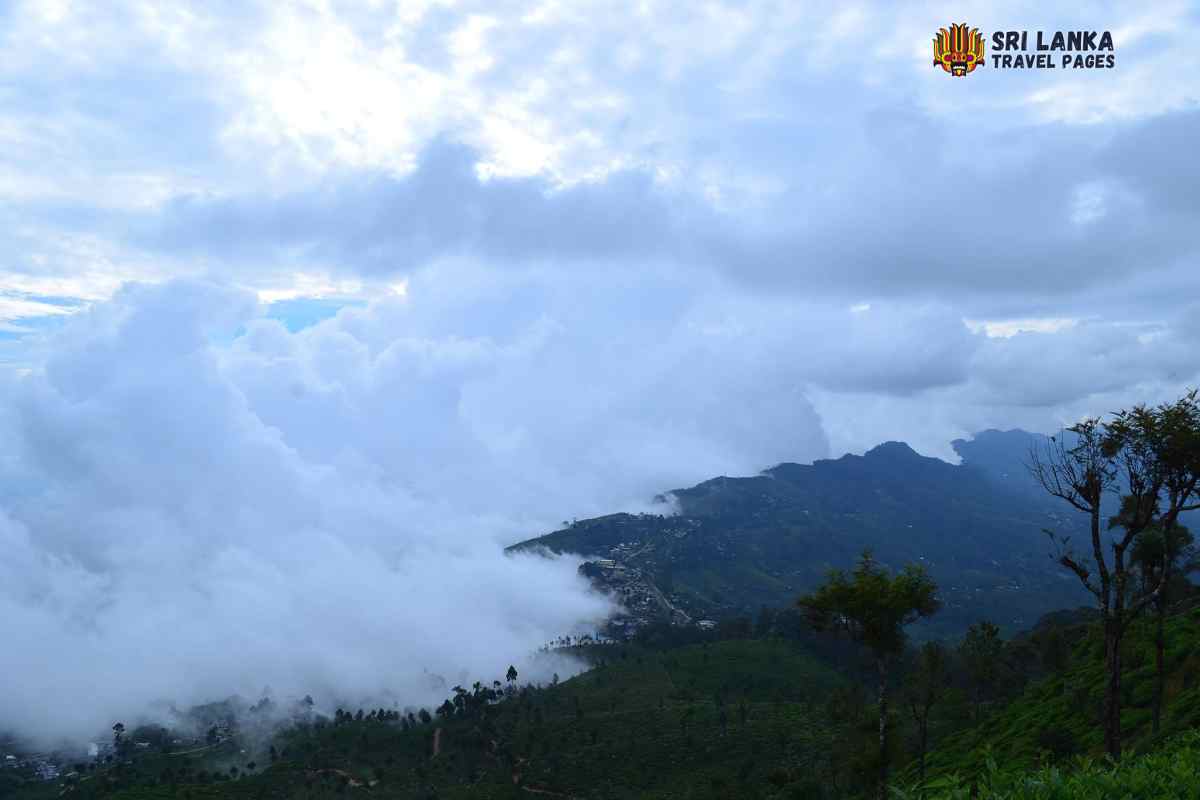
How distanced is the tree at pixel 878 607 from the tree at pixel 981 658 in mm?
41647

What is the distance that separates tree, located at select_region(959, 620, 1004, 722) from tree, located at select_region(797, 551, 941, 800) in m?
41.6

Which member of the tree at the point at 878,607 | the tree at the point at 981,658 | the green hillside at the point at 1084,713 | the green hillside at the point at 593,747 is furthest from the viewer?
the green hillside at the point at 593,747

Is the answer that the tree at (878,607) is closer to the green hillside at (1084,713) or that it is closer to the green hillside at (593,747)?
the green hillside at (1084,713)

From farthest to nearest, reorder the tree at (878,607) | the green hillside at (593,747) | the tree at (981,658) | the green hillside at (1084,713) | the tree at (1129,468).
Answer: the green hillside at (593,747)
the tree at (981,658)
the green hillside at (1084,713)
the tree at (878,607)
the tree at (1129,468)

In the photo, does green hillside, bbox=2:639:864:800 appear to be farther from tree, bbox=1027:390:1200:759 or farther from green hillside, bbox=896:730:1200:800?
green hillside, bbox=896:730:1200:800

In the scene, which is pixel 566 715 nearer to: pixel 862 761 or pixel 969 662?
pixel 969 662

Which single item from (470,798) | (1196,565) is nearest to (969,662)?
(1196,565)

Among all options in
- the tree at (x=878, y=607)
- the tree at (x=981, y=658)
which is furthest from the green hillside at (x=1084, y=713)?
the tree at (x=981, y=658)

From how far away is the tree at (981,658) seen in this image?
72.9 metres

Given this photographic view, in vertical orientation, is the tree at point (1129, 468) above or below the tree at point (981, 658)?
above

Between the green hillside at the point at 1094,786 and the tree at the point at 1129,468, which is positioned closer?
the green hillside at the point at 1094,786

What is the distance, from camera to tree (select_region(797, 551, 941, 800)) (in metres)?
37.2

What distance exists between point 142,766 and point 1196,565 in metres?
223

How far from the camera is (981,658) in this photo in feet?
241
